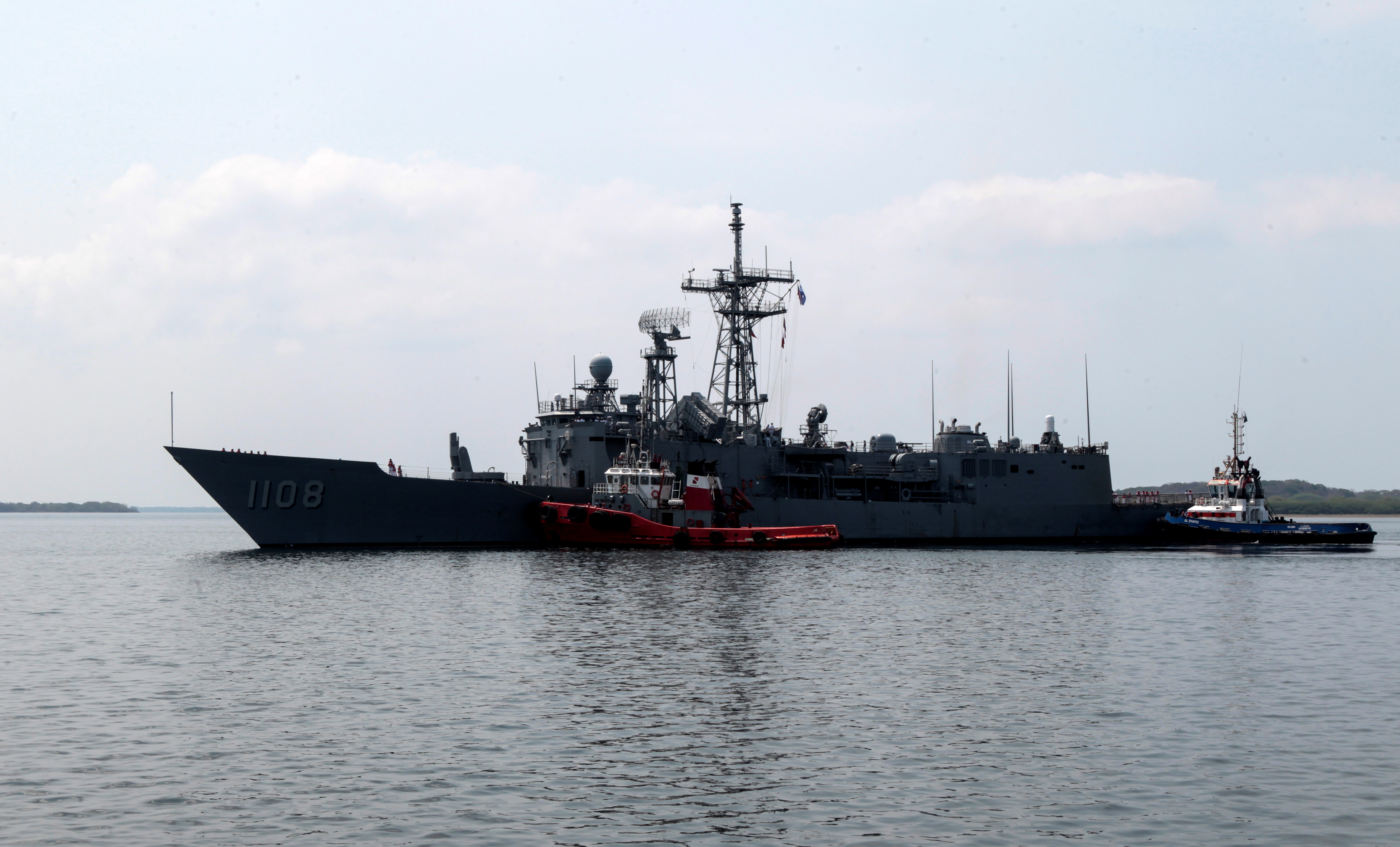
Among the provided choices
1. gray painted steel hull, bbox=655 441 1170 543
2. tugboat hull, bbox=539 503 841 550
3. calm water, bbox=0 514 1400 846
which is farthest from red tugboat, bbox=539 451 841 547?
calm water, bbox=0 514 1400 846

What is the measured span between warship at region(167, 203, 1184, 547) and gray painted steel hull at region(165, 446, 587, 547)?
51mm

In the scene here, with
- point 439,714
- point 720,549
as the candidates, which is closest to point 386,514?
point 720,549

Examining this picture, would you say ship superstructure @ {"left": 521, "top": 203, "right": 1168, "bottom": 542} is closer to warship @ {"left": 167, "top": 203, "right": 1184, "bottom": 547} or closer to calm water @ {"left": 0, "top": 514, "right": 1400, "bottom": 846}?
warship @ {"left": 167, "top": 203, "right": 1184, "bottom": 547}

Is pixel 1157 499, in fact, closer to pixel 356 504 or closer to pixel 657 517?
pixel 657 517

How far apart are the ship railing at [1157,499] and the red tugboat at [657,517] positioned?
2023 cm

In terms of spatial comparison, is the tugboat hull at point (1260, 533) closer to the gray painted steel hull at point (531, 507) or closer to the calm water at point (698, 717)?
the gray painted steel hull at point (531, 507)

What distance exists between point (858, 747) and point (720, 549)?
32602mm

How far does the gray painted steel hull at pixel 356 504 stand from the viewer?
41.5m

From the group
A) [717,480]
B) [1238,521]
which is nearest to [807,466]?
[717,480]

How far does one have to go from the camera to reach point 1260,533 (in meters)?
55.6

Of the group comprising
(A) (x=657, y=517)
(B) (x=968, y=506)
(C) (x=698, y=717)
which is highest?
(B) (x=968, y=506)

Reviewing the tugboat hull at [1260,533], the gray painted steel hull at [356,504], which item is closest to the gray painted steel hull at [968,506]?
the tugboat hull at [1260,533]

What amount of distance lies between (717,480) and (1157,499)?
25.6 meters

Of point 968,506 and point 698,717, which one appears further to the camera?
point 968,506
